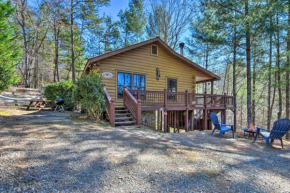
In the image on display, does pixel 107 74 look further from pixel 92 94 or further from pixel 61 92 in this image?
pixel 61 92

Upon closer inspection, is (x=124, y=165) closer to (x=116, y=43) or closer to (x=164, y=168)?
(x=164, y=168)

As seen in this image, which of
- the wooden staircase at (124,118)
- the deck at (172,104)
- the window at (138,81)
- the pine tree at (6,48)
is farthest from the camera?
the window at (138,81)

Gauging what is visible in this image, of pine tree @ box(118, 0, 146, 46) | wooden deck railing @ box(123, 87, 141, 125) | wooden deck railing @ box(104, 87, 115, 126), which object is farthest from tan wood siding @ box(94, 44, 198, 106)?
pine tree @ box(118, 0, 146, 46)

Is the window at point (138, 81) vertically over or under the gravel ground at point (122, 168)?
over

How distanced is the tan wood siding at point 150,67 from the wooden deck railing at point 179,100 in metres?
1.29

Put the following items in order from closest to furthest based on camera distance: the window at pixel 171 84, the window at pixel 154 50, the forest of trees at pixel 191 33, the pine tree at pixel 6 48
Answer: the pine tree at pixel 6 48 → the forest of trees at pixel 191 33 → the window at pixel 154 50 → the window at pixel 171 84

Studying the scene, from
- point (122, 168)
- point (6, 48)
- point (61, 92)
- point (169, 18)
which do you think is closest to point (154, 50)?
point (61, 92)

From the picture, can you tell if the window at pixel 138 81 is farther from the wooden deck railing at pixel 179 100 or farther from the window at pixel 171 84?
the window at pixel 171 84

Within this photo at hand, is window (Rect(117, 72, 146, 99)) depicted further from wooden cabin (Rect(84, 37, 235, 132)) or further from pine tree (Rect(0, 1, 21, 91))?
pine tree (Rect(0, 1, 21, 91))

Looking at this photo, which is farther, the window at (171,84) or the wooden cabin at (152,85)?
the window at (171,84)

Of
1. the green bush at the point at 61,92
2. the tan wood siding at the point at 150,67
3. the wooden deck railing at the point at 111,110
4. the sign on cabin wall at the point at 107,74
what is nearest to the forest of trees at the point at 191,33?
the green bush at the point at 61,92

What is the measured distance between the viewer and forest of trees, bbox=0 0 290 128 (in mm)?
9445

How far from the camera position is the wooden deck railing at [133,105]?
6816 mm

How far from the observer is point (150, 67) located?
32.9 feet
